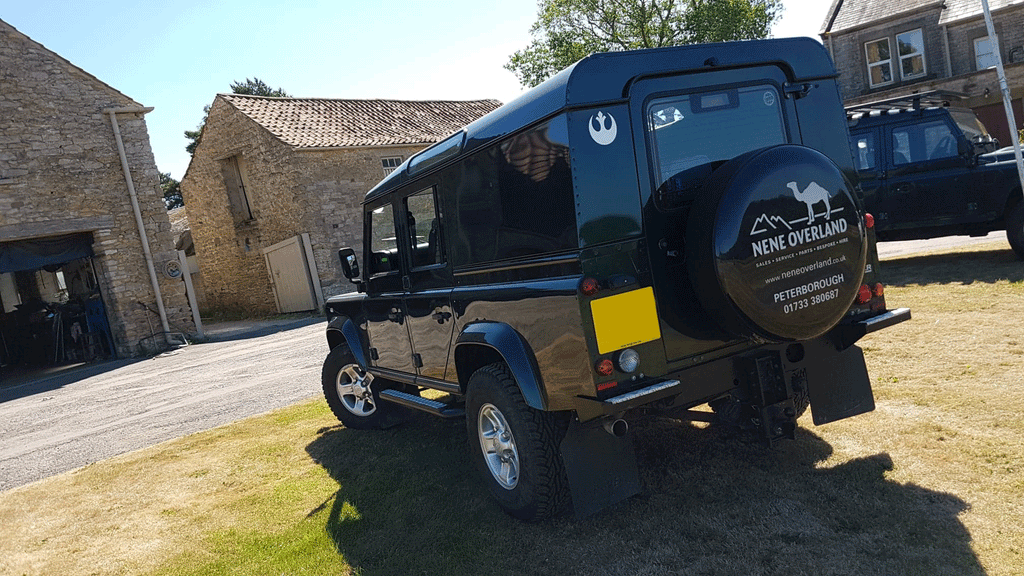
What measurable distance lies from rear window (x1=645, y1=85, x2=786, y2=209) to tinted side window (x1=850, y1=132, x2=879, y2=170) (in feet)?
22.2

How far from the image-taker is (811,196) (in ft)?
10.5

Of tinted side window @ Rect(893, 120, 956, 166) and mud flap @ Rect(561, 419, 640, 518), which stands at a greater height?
tinted side window @ Rect(893, 120, 956, 166)

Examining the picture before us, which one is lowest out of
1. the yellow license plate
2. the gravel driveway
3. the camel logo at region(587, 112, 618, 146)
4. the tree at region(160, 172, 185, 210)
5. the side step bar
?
the gravel driveway

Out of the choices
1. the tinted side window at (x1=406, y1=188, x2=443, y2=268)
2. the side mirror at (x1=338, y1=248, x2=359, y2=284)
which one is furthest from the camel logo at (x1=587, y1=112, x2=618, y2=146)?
the side mirror at (x1=338, y1=248, x2=359, y2=284)

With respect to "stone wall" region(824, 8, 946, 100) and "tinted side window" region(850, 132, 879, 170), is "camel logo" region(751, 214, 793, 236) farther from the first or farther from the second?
"stone wall" region(824, 8, 946, 100)

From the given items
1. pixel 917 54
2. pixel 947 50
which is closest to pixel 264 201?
pixel 917 54

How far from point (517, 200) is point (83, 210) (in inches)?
617

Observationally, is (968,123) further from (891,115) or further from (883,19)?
(883,19)

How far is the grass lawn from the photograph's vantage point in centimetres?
309

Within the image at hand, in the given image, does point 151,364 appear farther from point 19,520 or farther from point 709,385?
point 709,385

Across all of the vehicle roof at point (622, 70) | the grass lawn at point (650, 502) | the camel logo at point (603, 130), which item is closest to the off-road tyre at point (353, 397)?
the grass lawn at point (650, 502)

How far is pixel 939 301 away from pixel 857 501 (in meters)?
4.78

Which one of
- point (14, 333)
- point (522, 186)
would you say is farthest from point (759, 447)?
point (14, 333)

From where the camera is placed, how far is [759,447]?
13.9 ft
